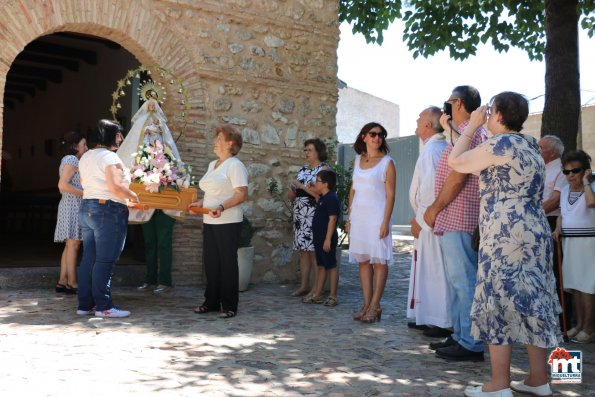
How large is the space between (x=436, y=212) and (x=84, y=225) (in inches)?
121

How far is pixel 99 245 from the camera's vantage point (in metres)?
5.46

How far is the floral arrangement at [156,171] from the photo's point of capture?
5926mm

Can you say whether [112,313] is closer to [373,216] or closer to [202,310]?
[202,310]

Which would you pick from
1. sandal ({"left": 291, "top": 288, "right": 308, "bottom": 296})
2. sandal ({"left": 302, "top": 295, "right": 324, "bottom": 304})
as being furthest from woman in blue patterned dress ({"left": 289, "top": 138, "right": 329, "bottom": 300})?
sandal ({"left": 302, "top": 295, "right": 324, "bottom": 304})

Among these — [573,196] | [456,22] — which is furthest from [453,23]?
[573,196]

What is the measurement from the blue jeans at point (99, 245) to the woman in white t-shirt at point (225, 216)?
0.74 meters

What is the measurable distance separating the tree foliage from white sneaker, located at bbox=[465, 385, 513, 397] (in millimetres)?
8476

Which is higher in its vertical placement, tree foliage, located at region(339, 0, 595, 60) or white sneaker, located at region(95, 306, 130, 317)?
tree foliage, located at region(339, 0, 595, 60)

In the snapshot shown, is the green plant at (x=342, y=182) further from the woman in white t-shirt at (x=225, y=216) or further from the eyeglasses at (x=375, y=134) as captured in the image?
the woman in white t-shirt at (x=225, y=216)

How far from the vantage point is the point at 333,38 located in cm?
893

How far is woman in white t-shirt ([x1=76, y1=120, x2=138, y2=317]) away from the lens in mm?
5414

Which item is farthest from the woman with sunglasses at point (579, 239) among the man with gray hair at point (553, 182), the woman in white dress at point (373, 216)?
the woman in white dress at point (373, 216)

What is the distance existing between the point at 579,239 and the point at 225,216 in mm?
3025

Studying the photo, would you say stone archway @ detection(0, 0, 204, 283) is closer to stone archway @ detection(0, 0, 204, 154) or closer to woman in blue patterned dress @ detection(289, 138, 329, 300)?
stone archway @ detection(0, 0, 204, 154)
